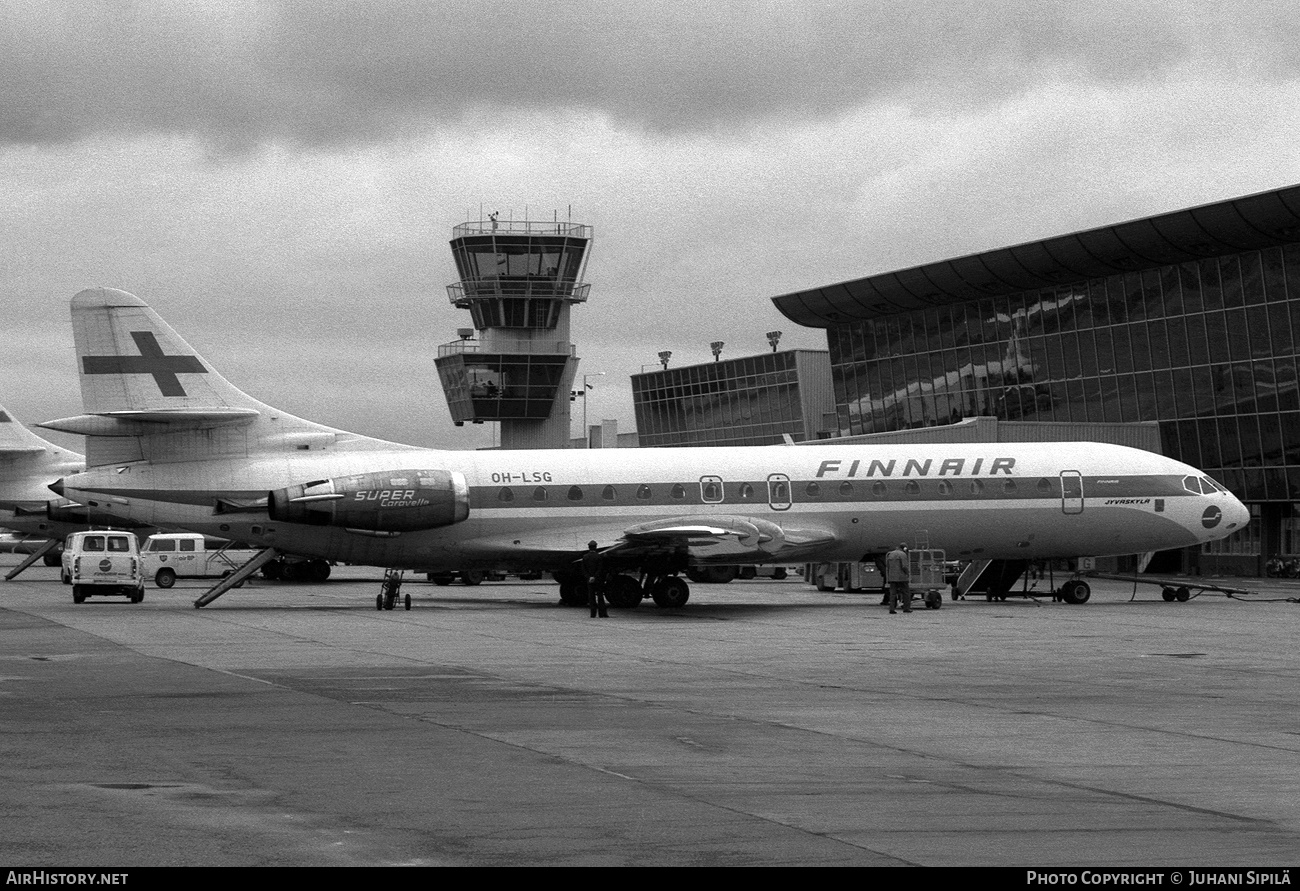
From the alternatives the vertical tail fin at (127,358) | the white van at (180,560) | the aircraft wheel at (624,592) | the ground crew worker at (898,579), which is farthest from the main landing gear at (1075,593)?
the white van at (180,560)

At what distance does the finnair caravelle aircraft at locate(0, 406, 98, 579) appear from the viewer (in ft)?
192

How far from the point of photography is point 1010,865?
8.95m

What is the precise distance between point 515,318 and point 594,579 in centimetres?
5573

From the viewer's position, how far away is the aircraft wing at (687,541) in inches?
1399

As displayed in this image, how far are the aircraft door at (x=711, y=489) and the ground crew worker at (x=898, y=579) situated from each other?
4.39 metres

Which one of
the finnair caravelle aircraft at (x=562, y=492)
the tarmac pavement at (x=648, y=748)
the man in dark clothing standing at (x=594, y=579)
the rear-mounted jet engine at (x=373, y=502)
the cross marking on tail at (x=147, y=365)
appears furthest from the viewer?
the rear-mounted jet engine at (x=373, y=502)

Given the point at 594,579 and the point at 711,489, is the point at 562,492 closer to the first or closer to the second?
the point at 594,579

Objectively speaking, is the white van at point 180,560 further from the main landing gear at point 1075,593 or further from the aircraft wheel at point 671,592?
the main landing gear at point 1075,593

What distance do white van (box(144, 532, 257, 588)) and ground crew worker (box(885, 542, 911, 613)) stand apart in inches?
1184

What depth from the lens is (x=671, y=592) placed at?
37.4 metres

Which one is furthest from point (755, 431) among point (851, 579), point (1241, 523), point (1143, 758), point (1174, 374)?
point (1143, 758)

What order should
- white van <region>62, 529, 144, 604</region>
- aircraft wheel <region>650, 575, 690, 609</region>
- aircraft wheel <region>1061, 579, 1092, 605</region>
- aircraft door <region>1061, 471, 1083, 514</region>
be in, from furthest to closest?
white van <region>62, 529, 144, 604</region> → aircraft wheel <region>1061, 579, 1092, 605</region> → aircraft door <region>1061, 471, 1083, 514</region> → aircraft wheel <region>650, 575, 690, 609</region>

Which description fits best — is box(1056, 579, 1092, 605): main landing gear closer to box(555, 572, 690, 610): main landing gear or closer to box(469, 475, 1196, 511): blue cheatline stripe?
box(469, 475, 1196, 511): blue cheatline stripe

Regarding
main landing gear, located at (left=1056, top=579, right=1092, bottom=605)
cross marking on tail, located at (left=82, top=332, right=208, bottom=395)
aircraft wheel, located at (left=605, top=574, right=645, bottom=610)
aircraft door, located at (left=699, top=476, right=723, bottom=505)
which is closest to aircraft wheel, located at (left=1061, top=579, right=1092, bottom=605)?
main landing gear, located at (left=1056, top=579, right=1092, bottom=605)
